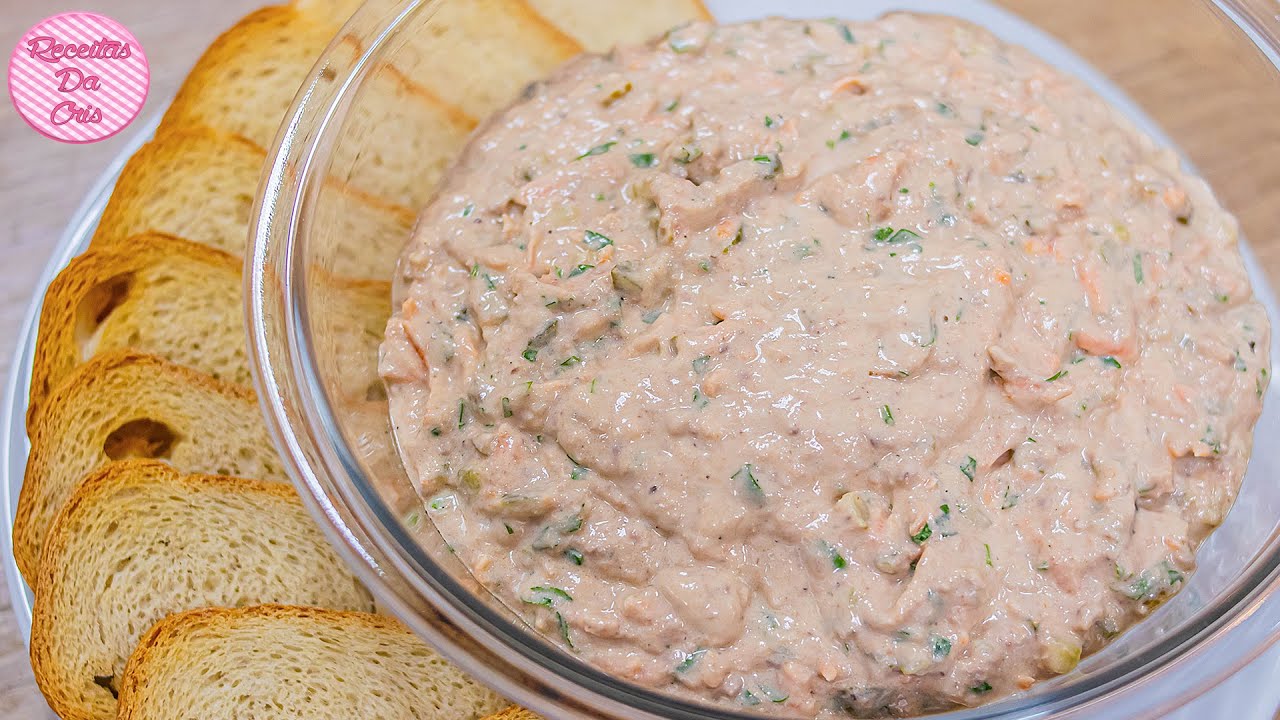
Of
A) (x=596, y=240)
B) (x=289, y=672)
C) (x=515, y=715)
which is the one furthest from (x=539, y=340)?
(x=289, y=672)

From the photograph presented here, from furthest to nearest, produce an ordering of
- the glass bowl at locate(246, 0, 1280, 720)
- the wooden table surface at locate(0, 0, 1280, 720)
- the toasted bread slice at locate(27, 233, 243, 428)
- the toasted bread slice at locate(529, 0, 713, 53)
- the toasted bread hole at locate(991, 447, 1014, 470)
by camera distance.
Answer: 1. the toasted bread slice at locate(529, 0, 713, 53)
2. the wooden table surface at locate(0, 0, 1280, 720)
3. the toasted bread slice at locate(27, 233, 243, 428)
4. the toasted bread hole at locate(991, 447, 1014, 470)
5. the glass bowl at locate(246, 0, 1280, 720)

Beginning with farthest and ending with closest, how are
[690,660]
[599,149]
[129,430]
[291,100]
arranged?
[291,100] → [129,430] → [599,149] → [690,660]

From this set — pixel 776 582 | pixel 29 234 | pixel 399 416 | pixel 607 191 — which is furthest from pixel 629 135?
pixel 29 234

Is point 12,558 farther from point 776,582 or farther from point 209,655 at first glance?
point 776,582

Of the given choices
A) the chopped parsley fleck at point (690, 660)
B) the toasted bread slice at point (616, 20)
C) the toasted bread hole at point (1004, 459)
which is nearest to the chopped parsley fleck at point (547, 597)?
the chopped parsley fleck at point (690, 660)

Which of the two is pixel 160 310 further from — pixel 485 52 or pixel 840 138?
pixel 840 138

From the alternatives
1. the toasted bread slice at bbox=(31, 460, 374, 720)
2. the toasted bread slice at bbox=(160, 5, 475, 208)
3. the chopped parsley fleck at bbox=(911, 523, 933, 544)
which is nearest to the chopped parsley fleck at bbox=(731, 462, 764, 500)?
the chopped parsley fleck at bbox=(911, 523, 933, 544)

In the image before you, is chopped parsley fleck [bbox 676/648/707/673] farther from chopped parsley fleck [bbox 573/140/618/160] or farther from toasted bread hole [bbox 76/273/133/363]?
toasted bread hole [bbox 76/273/133/363]
